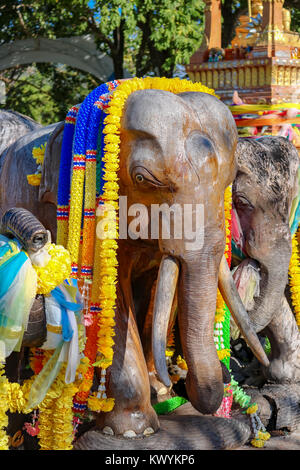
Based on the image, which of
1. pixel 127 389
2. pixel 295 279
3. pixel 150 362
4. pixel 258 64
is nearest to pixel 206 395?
pixel 127 389

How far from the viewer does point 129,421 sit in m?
3.69

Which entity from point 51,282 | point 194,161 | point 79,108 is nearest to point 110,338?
point 51,282

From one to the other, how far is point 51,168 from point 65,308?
1108 millimetres

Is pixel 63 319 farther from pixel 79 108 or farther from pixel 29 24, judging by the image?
pixel 29 24

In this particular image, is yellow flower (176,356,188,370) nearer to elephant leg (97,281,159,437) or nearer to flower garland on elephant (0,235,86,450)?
elephant leg (97,281,159,437)

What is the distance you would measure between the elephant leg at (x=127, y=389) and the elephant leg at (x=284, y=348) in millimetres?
1243

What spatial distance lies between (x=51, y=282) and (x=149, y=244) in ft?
2.64

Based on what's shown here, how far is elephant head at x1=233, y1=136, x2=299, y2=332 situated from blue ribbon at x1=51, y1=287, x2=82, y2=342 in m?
1.69

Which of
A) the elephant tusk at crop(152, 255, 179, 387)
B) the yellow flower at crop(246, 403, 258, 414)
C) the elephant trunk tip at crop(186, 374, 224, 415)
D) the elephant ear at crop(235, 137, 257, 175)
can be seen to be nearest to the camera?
the elephant tusk at crop(152, 255, 179, 387)

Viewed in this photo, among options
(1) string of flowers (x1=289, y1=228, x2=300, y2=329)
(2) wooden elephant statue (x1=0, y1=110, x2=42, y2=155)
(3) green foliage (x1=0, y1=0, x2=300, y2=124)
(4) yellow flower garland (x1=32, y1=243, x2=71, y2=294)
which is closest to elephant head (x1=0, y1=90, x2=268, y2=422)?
(4) yellow flower garland (x1=32, y1=243, x2=71, y2=294)

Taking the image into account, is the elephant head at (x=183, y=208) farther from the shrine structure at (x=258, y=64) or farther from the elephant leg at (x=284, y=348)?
the shrine structure at (x=258, y=64)

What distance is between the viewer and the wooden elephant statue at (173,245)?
3.48m

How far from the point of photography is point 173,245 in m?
3.49

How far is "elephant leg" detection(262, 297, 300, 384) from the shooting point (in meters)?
4.77
